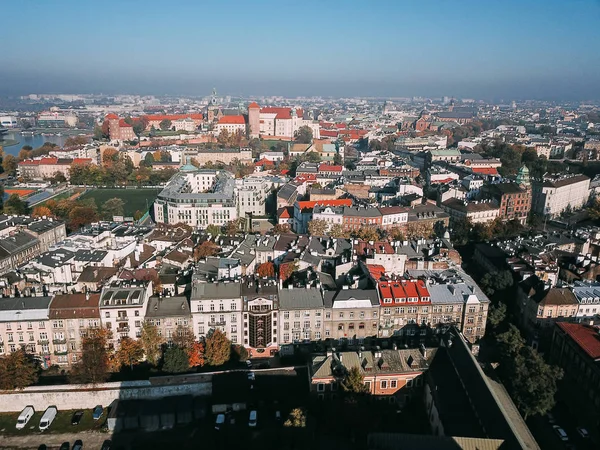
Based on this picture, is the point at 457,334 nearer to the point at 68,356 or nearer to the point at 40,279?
the point at 68,356

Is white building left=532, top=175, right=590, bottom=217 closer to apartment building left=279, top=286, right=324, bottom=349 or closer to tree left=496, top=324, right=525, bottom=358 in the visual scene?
tree left=496, top=324, right=525, bottom=358

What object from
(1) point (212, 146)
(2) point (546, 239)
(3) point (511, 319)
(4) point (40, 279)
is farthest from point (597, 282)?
(1) point (212, 146)

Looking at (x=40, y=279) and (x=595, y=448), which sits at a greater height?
(x=40, y=279)

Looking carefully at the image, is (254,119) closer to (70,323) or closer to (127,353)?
(70,323)

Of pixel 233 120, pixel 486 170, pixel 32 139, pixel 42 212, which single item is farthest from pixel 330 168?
pixel 32 139

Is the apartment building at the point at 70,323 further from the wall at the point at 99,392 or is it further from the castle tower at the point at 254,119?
the castle tower at the point at 254,119

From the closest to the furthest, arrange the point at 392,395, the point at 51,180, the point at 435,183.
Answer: the point at 392,395
the point at 435,183
the point at 51,180
